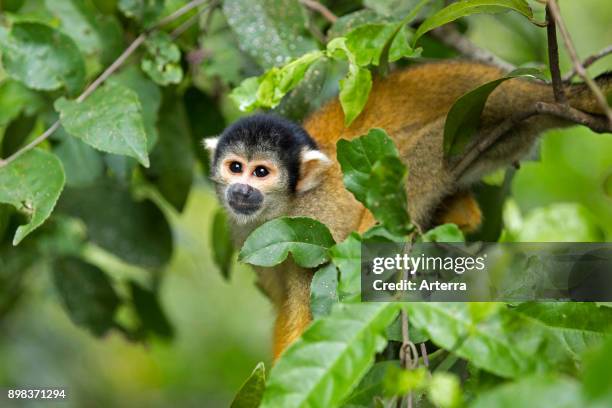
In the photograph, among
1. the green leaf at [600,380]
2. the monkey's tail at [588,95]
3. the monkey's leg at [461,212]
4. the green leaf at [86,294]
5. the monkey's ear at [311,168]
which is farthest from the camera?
the green leaf at [86,294]

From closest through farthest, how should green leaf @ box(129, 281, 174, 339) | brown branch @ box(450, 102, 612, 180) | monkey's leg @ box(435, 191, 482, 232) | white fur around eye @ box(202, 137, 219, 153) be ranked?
1. brown branch @ box(450, 102, 612, 180)
2. white fur around eye @ box(202, 137, 219, 153)
3. monkey's leg @ box(435, 191, 482, 232)
4. green leaf @ box(129, 281, 174, 339)

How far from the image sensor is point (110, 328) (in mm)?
4402

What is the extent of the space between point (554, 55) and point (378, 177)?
85 centimetres

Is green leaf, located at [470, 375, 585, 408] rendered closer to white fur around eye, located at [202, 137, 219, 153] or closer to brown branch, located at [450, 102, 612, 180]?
brown branch, located at [450, 102, 612, 180]

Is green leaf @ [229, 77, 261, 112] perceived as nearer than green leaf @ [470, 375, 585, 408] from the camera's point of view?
No

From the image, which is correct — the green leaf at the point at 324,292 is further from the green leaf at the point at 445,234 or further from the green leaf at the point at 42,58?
the green leaf at the point at 42,58

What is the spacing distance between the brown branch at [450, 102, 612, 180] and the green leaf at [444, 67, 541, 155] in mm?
118

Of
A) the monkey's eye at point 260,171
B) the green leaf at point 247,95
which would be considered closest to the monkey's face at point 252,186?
the monkey's eye at point 260,171

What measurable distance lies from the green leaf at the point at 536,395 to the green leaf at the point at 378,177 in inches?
29.8

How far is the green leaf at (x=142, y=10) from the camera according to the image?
371 cm

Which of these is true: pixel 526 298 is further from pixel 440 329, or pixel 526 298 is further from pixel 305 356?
pixel 305 356

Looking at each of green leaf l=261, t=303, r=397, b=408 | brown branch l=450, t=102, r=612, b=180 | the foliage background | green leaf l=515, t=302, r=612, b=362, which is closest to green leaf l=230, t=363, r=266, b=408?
green leaf l=261, t=303, r=397, b=408

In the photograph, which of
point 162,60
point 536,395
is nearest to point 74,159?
point 162,60

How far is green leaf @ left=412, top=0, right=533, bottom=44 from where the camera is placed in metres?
2.47
